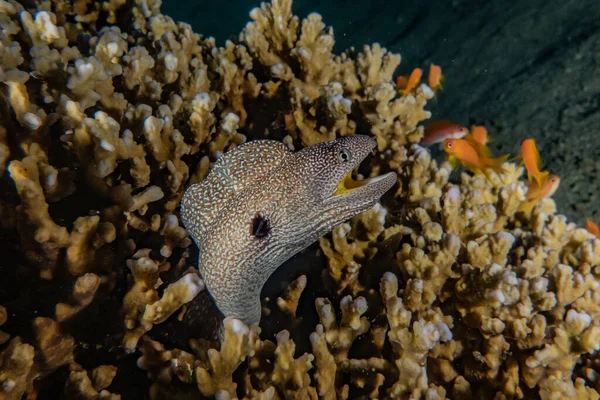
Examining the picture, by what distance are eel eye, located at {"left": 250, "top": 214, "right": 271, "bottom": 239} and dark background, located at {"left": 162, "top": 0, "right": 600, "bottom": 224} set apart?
14.0 ft

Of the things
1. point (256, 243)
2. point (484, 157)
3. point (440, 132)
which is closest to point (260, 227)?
point (256, 243)

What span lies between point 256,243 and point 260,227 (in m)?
0.12

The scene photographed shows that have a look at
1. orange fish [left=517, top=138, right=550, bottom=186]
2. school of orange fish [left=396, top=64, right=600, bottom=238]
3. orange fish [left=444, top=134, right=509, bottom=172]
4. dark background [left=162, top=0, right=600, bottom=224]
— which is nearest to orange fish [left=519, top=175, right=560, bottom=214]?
school of orange fish [left=396, top=64, right=600, bottom=238]

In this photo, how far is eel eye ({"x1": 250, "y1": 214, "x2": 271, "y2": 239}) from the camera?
2.23m

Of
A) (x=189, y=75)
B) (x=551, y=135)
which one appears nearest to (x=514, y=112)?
(x=551, y=135)

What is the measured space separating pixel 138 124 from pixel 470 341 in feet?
9.08

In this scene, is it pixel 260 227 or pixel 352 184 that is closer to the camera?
pixel 260 227

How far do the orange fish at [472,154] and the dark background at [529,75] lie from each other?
1442mm

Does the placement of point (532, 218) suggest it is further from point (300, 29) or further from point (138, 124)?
point (138, 124)

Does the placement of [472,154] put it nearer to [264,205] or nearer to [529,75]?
[264,205]

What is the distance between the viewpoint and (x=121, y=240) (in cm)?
254

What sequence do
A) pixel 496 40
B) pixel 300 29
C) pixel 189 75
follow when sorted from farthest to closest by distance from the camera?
pixel 496 40
pixel 300 29
pixel 189 75

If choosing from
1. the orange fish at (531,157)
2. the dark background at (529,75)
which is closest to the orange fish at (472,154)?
the orange fish at (531,157)

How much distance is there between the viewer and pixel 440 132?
417 cm
